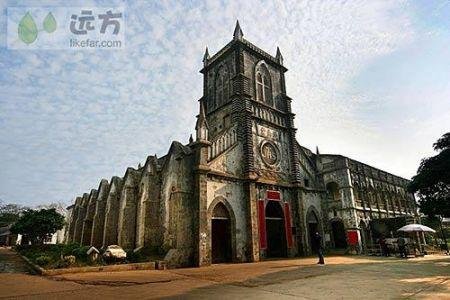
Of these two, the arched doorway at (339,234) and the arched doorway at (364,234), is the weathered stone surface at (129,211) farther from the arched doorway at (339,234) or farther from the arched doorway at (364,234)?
the arched doorway at (364,234)

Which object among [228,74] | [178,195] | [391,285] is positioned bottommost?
[391,285]

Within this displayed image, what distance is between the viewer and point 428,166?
17.1 m

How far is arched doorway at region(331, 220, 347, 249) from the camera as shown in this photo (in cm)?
2589

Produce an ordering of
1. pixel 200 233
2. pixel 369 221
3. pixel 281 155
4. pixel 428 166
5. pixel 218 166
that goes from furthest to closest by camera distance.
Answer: pixel 369 221, pixel 281 155, pixel 218 166, pixel 428 166, pixel 200 233

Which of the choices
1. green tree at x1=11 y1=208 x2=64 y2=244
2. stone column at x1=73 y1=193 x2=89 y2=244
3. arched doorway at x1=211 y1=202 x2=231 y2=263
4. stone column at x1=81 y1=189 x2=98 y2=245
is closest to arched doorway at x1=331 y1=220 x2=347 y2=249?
arched doorway at x1=211 y1=202 x2=231 y2=263

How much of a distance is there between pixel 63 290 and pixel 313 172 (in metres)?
23.0

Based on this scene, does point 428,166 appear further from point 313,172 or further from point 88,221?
point 88,221

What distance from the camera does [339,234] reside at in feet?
86.5

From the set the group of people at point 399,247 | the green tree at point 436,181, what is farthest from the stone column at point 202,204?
the group of people at point 399,247

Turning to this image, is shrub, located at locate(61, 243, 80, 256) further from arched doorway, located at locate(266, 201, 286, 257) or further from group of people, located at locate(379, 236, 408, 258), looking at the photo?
group of people, located at locate(379, 236, 408, 258)

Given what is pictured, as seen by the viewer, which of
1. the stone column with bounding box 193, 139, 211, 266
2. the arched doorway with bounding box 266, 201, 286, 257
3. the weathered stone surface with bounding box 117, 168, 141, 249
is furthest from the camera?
the arched doorway with bounding box 266, 201, 286, 257

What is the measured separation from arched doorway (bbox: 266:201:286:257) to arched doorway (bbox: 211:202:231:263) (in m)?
3.99

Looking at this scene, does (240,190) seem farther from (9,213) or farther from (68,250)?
(9,213)

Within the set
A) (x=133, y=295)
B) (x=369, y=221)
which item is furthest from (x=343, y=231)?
(x=133, y=295)
